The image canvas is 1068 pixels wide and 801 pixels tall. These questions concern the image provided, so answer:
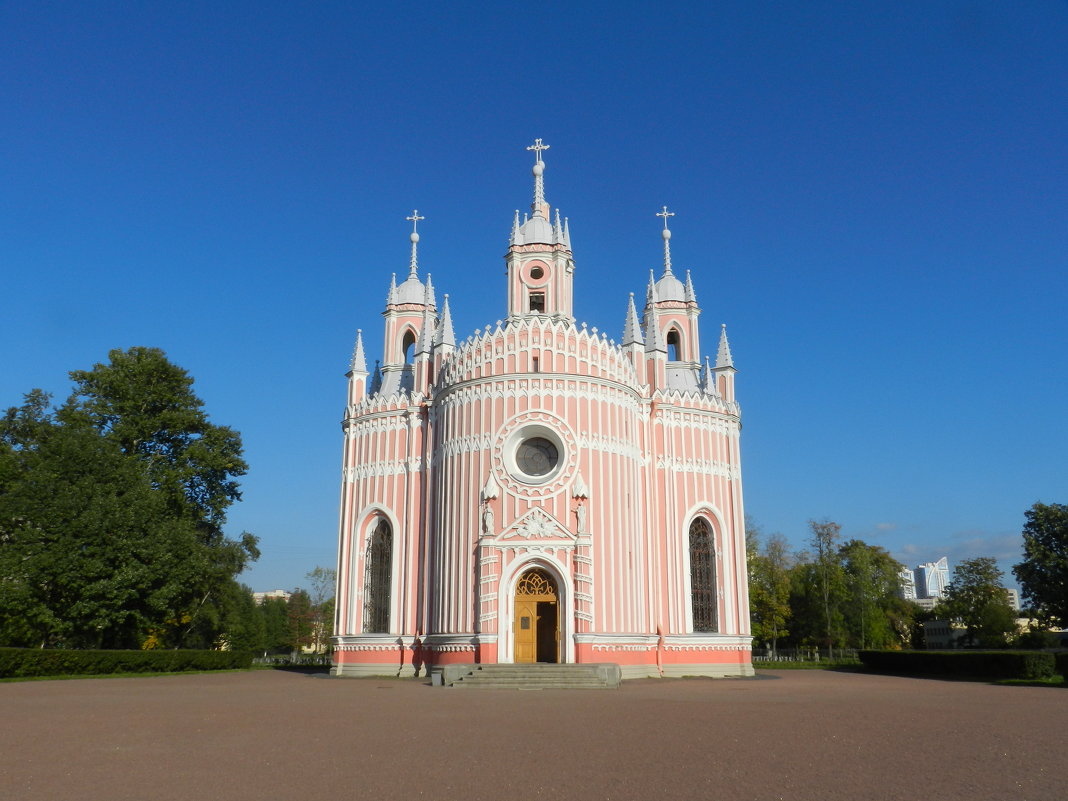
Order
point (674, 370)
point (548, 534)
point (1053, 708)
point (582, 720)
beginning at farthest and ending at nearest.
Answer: point (674, 370) < point (548, 534) < point (1053, 708) < point (582, 720)

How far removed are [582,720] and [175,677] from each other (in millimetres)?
25691

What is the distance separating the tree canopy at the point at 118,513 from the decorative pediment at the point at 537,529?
1554 centimetres

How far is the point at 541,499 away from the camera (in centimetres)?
3425

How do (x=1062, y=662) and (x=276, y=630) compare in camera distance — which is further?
(x=276, y=630)

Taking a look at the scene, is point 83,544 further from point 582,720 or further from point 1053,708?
point 1053,708

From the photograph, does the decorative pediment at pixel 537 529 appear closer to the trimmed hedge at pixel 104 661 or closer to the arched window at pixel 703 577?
the arched window at pixel 703 577

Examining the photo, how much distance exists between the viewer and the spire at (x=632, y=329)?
40875mm

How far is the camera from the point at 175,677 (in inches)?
1422

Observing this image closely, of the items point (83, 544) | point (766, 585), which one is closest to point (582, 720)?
point (83, 544)

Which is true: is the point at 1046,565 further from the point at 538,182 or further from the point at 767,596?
the point at 538,182

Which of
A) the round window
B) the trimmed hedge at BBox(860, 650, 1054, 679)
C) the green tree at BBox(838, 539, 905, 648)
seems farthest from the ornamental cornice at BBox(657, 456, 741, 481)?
the green tree at BBox(838, 539, 905, 648)

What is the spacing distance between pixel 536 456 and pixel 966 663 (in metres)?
19.8

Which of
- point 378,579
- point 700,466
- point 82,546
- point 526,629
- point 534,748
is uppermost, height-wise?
point 700,466

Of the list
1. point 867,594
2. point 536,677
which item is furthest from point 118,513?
point 867,594
